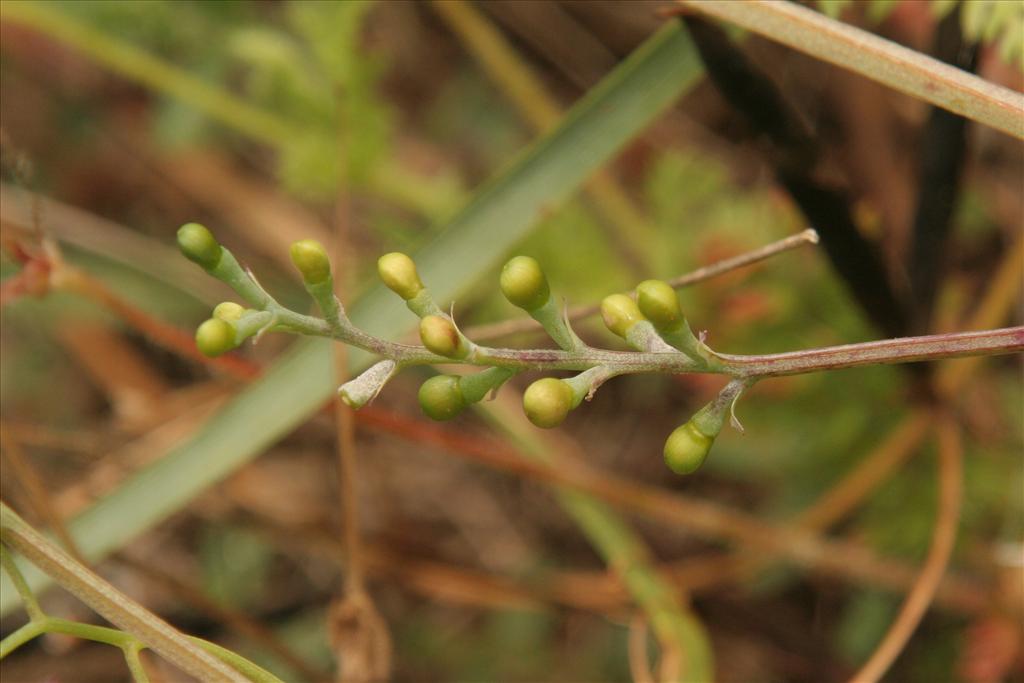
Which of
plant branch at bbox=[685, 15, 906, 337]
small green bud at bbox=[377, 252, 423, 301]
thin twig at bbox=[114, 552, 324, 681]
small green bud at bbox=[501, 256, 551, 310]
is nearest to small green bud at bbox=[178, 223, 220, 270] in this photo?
small green bud at bbox=[377, 252, 423, 301]

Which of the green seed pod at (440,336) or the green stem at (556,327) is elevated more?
the green stem at (556,327)

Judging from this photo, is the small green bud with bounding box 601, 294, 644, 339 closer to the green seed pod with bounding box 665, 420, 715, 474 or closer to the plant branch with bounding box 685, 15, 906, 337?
the green seed pod with bounding box 665, 420, 715, 474

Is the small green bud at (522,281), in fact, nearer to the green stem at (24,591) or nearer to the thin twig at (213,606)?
the green stem at (24,591)

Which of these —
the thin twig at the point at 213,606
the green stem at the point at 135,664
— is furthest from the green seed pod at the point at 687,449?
the thin twig at the point at 213,606

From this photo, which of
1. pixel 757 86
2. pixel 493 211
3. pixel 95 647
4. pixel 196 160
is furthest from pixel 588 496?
pixel 196 160

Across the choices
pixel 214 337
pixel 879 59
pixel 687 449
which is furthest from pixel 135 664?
pixel 879 59

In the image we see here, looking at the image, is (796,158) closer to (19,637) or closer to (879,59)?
(879,59)
